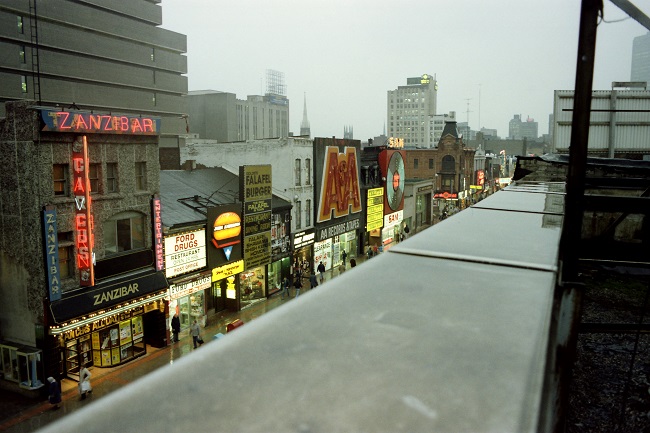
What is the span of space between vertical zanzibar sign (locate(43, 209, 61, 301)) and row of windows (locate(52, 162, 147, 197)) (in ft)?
4.02

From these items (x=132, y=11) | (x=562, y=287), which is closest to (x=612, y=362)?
(x=562, y=287)

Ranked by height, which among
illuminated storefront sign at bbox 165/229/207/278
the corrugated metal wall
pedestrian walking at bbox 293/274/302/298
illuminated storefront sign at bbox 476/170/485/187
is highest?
the corrugated metal wall

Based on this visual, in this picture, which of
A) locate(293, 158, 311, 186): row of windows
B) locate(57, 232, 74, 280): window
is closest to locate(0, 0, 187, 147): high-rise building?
locate(293, 158, 311, 186): row of windows

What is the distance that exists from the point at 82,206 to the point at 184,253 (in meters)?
6.26

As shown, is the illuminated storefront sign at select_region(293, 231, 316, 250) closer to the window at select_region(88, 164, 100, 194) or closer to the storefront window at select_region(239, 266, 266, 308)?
the storefront window at select_region(239, 266, 266, 308)

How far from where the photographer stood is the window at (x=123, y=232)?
20.4m

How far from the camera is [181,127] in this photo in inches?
3521

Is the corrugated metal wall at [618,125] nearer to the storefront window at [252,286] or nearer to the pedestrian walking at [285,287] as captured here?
the storefront window at [252,286]

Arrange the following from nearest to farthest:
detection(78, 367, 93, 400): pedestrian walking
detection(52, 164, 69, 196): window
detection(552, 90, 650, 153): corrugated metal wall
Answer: detection(552, 90, 650, 153): corrugated metal wall → detection(78, 367, 93, 400): pedestrian walking → detection(52, 164, 69, 196): window

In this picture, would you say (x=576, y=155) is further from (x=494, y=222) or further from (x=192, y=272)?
(x=192, y=272)

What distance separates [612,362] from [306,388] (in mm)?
2911

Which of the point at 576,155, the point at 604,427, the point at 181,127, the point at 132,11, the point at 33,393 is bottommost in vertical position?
the point at 33,393

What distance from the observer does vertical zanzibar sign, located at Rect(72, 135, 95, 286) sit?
18.5 m

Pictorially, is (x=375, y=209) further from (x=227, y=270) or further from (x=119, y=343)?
(x=119, y=343)
